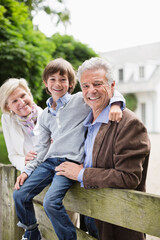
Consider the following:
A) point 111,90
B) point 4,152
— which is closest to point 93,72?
point 111,90

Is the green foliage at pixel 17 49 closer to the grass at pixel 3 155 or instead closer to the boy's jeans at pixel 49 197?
the grass at pixel 3 155

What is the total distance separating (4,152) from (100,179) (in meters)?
7.06

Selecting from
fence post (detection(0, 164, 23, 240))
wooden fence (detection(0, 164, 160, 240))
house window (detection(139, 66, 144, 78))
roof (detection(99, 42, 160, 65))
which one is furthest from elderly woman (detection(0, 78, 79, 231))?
roof (detection(99, 42, 160, 65))

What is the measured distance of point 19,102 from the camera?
9.22 ft

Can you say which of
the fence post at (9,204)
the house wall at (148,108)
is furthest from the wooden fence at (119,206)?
the house wall at (148,108)

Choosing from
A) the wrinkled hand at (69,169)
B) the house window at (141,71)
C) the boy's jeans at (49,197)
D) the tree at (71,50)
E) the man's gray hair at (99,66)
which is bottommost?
the boy's jeans at (49,197)

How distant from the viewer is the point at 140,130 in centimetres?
174

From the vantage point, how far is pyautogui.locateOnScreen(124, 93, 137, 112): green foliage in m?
27.6

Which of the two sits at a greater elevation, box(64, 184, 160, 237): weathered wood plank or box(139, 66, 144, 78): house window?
box(139, 66, 144, 78): house window

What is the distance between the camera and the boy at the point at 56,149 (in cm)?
199

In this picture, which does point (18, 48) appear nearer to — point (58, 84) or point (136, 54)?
point (58, 84)

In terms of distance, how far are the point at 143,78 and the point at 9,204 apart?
2909 cm

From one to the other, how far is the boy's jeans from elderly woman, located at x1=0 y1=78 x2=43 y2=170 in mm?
511

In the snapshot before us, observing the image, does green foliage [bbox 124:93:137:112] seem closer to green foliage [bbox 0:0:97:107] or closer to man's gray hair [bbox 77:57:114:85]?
green foliage [bbox 0:0:97:107]
